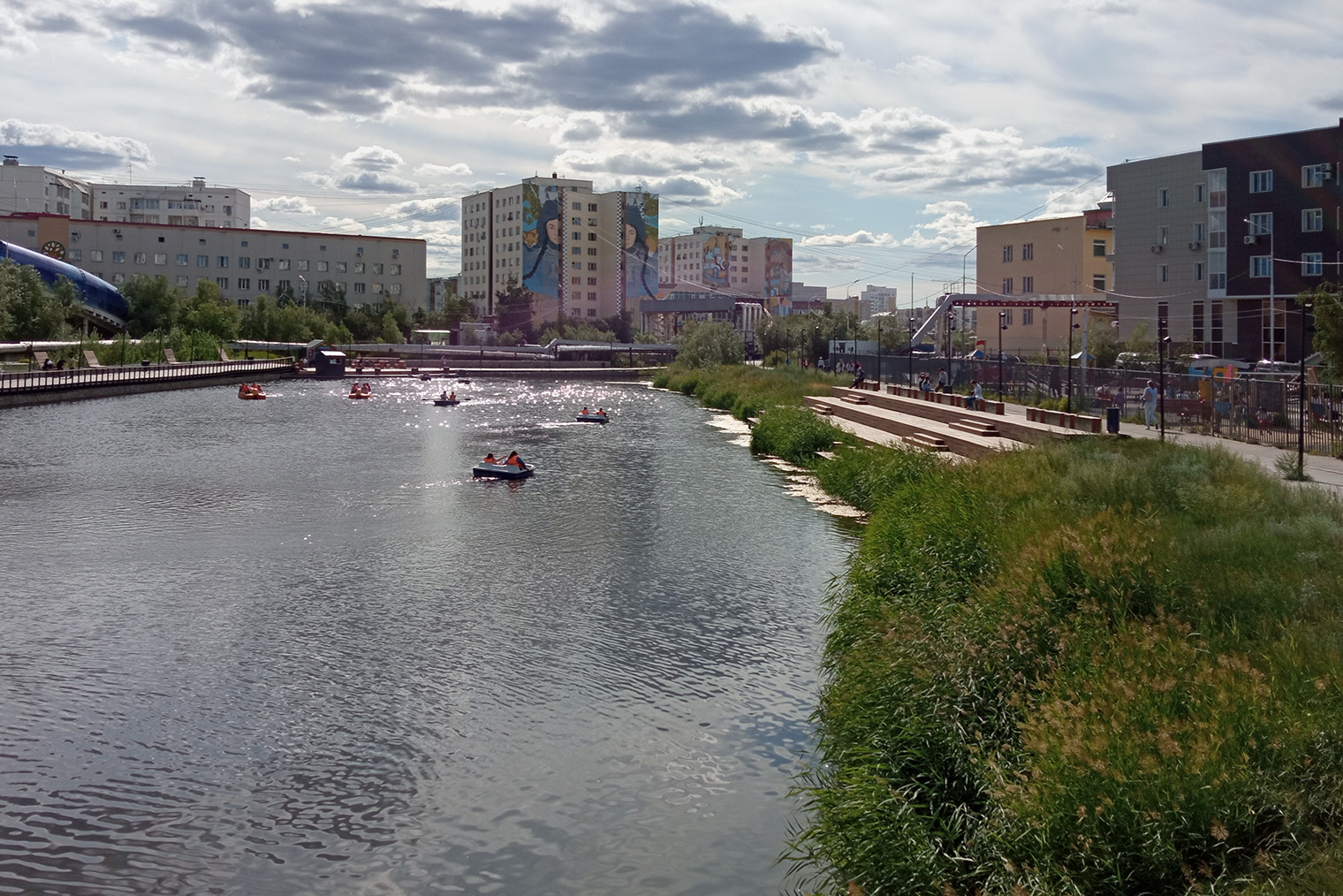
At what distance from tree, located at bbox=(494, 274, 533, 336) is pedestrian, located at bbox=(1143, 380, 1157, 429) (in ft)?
507

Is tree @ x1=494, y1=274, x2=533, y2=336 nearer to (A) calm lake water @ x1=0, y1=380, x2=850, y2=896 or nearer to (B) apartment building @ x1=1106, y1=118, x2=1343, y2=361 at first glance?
(B) apartment building @ x1=1106, y1=118, x2=1343, y2=361

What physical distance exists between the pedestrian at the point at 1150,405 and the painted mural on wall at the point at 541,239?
16032 centimetres

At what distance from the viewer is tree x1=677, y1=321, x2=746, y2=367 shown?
9681 cm

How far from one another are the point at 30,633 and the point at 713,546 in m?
13.2

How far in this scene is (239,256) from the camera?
149 metres

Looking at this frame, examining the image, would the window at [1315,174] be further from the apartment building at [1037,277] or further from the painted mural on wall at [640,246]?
the painted mural on wall at [640,246]

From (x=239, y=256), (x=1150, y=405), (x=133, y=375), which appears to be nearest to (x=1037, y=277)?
(x=1150, y=405)

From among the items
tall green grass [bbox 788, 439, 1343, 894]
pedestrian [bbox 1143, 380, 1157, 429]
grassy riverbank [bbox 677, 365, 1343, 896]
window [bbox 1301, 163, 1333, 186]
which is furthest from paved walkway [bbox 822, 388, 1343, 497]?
window [bbox 1301, 163, 1333, 186]

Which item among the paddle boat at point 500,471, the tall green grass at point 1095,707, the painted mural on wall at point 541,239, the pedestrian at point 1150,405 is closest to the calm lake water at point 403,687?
the tall green grass at point 1095,707

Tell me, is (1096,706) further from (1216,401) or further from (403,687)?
(1216,401)

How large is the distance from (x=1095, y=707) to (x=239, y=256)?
154 meters

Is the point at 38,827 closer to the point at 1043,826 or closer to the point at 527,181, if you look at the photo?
the point at 1043,826

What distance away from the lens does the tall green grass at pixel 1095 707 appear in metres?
7.86

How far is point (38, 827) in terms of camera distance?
37.8 ft
